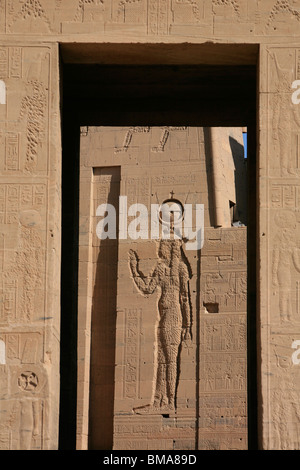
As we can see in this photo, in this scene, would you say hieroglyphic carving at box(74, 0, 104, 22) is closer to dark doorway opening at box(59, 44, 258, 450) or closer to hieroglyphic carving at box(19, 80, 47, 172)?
dark doorway opening at box(59, 44, 258, 450)

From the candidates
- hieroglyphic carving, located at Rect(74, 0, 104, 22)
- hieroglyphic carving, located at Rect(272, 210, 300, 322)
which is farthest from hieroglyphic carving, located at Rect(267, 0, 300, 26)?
hieroglyphic carving, located at Rect(272, 210, 300, 322)

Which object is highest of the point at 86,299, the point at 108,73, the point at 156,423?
the point at 108,73

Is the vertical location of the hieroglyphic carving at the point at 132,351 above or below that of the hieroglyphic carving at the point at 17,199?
below

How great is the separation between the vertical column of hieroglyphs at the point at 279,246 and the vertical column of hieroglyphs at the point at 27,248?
1.50 m

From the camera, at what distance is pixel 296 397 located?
9.13m

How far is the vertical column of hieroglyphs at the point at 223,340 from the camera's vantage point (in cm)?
2247

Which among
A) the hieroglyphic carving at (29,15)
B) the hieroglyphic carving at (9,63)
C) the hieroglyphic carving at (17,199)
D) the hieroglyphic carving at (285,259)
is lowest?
the hieroglyphic carving at (285,259)

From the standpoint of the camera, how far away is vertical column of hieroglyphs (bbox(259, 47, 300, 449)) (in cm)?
914

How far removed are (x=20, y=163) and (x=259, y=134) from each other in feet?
5.71

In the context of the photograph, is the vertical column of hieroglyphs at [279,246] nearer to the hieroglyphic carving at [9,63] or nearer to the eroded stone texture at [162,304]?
the hieroglyphic carving at [9,63]

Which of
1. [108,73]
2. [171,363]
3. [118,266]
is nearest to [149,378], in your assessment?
[171,363]

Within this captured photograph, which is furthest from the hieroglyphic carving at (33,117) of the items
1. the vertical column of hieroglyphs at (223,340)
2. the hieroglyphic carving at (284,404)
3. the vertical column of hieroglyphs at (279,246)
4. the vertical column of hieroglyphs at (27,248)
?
the vertical column of hieroglyphs at (223,340)

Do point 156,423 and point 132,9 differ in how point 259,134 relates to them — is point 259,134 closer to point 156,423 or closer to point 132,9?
Answer: point 132,9

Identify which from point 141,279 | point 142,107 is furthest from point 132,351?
point 142,107
